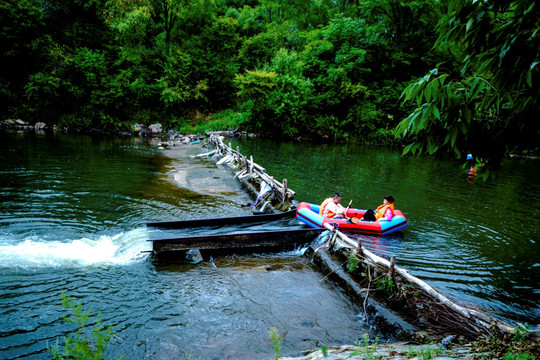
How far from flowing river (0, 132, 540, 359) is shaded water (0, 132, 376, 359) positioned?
3 cm

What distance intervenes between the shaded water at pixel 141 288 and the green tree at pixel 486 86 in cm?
360

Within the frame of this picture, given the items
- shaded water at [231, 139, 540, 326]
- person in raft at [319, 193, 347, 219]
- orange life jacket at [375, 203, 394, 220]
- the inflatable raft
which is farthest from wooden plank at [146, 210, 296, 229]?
orange life jacket at [375, 203, 394, 220]

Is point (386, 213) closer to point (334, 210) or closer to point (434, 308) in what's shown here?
point (334, 210)

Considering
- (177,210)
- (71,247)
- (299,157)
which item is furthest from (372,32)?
(71,247)

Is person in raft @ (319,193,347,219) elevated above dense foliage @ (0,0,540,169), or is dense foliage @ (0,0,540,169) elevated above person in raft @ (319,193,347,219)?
dense foliage @ (0,0,540,169)

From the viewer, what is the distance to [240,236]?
26.7ft

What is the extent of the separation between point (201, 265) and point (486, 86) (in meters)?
6.50

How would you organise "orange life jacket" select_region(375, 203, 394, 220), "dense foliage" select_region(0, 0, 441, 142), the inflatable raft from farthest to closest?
"dense foliage" select_region(0, 0, 441, 142) → "orange life jacket" select_region(375, 203, 394, 220) → the inflatable raft

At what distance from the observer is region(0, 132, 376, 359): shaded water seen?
16.0 feet

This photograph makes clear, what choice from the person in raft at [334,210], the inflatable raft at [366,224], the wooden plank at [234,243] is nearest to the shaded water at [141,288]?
the wooden plank at [234,243]

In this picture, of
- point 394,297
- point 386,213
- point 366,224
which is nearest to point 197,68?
point 386,213

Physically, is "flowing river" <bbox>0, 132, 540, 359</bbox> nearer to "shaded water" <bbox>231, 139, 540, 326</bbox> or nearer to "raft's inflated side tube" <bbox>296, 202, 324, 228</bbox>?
"shaded water" <bbox>231, 139, 540, 326</bbox>

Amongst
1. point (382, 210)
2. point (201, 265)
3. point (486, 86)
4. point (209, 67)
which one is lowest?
point (201, 265)

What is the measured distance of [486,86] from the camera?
9.71 ft
